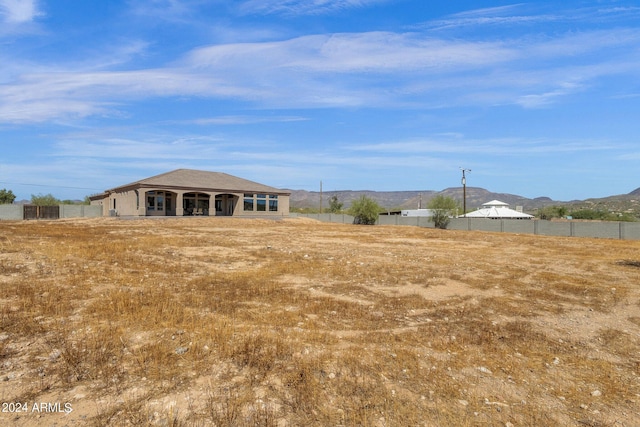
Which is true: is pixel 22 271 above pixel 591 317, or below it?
above

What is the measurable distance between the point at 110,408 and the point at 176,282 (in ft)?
18.8

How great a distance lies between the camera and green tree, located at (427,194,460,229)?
43094mm

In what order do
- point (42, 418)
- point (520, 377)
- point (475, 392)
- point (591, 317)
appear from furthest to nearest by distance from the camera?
point (591, 317)
point (520, 377)
point (475, 392)
point (42, 418)

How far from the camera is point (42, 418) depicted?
343 cm

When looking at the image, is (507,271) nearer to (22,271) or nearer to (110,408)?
(110,408)

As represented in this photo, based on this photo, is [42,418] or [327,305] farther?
[327,305]

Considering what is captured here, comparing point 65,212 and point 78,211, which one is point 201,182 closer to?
point 78,211

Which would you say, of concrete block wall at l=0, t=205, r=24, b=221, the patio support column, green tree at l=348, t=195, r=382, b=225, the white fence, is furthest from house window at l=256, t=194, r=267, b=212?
concrete block wall at l=0, t=205, r=24, b=221

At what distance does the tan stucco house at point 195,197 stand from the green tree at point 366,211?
9.85 metres

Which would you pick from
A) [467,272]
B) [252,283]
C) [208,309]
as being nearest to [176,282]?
[252,283]

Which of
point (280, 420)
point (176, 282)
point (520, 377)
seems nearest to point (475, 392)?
point (520, 377)

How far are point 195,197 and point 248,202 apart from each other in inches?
262

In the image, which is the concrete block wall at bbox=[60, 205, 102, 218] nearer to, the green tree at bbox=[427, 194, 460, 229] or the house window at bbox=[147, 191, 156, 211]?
the house window at bbox=[147, 191, 156, 211]

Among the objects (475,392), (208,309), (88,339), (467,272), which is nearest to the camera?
(475,392)
